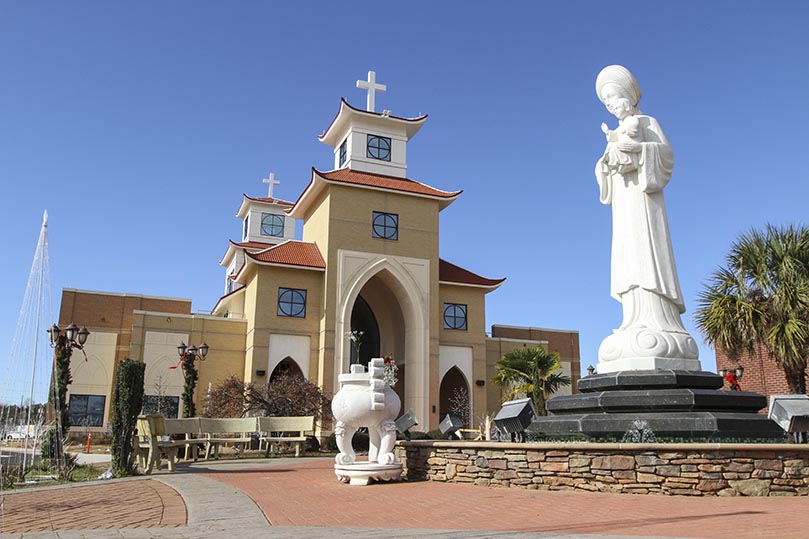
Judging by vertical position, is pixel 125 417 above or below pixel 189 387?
below

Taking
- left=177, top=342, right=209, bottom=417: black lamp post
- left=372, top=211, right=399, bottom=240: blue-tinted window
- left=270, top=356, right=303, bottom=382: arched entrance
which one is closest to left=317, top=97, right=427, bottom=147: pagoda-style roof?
left=372, top=211, right=399, bottom=240: blue-tinted window

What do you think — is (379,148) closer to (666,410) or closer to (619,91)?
(619,91)

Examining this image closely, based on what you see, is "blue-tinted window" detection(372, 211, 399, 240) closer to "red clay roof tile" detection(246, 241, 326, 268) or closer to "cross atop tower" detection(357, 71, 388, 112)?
"red clay roof tile" detection(246, 241, 326, 268)

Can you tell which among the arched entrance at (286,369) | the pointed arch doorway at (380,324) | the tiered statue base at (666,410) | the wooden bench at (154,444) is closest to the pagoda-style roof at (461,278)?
the pointed arch doorway at (380,324)

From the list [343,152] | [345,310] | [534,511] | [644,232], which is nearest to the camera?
[534,511]

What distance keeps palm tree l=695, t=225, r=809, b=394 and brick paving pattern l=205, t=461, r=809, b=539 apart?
9.20m

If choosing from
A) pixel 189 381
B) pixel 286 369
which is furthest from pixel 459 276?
pixel 189 381

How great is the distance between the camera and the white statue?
32.1ft

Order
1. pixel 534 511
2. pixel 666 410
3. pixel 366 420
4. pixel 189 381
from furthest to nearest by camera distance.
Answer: pixel 189 381 → pixel 366 420 → pixel 666 410 → pixel 534 511

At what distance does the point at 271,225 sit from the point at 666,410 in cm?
4065

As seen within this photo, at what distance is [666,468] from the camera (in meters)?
7.65

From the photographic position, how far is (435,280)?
104 feet

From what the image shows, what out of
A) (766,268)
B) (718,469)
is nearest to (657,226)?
(718,469)

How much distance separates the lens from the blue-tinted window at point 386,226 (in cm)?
3100
